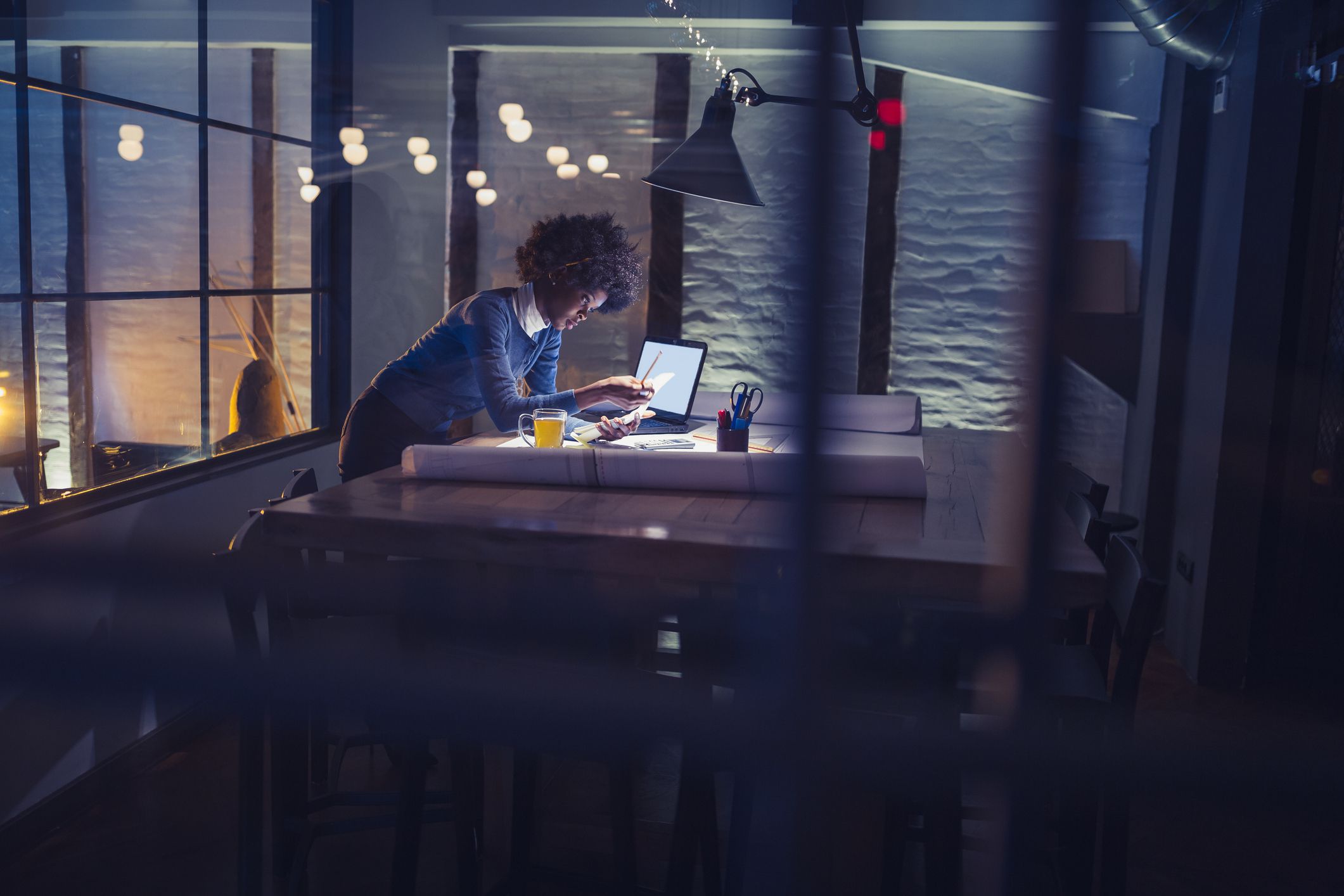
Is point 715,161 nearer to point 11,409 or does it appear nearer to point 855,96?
point 855,96

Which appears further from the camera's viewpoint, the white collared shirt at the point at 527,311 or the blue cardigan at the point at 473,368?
the white collared shirt at the point at 527,311

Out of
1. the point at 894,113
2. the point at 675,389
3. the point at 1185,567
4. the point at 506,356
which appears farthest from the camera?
the point at 894,113

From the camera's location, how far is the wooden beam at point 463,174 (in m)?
4.74

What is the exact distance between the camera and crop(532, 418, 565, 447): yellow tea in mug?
227 centimetres

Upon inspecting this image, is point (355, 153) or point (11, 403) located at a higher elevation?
point (355, 153)

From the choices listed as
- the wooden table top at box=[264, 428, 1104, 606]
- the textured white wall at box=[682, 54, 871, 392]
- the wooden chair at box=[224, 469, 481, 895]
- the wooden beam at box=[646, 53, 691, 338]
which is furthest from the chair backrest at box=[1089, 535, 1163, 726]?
the wooden beam at box=[646, 53, 691, 338]

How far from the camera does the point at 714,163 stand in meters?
2.73

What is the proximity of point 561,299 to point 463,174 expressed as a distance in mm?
2354

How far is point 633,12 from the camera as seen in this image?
445 cm

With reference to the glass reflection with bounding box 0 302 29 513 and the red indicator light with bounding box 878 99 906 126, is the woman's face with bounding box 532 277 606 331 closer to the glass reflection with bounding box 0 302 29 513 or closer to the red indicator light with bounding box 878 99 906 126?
the glass reflection with bounding box 0 302 29 513

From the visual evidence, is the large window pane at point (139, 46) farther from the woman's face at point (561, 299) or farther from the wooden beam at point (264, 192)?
the woman's face at point (561, 299)

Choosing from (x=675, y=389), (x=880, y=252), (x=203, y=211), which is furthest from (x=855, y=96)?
(x=880, y=252)

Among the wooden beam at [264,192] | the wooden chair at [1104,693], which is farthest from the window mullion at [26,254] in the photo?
the wooden chair at [1104,693]

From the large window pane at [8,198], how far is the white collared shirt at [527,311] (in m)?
1.14
